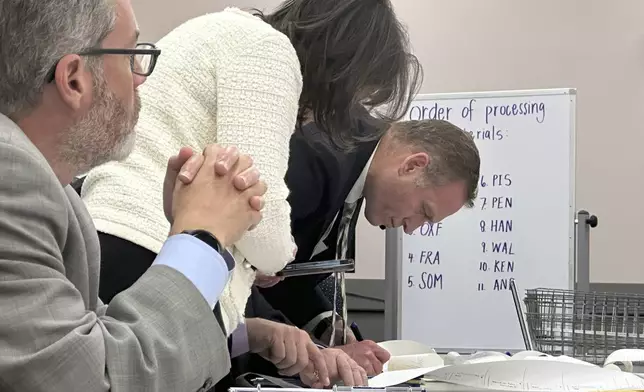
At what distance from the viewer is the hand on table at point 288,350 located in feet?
3.91

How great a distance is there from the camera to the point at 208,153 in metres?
0.85

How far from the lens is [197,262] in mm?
733

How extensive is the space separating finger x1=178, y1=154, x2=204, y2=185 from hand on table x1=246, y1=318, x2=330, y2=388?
Result: 0.45 metres

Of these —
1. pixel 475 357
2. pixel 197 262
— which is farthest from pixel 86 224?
pixel 475 357

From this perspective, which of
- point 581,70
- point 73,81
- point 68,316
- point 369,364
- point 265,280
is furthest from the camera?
point 581,70

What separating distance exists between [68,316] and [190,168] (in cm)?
26

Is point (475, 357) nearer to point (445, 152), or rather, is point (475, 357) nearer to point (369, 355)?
point (369, 355)

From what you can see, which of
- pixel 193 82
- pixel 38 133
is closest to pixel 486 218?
pixel 193 82

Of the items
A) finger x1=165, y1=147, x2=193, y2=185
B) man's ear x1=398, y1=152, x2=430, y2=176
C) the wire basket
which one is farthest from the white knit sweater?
man's ear x1=398, y1=152, x2=430, y2=176

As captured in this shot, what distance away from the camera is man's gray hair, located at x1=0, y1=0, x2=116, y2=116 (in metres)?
0.68

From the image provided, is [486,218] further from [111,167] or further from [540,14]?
[111,167]

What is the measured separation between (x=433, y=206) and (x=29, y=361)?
1.49 m

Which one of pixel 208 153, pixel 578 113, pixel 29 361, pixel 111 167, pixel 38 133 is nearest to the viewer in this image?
pixel 29 361

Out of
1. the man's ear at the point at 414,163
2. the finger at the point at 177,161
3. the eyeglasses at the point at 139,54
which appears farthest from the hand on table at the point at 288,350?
the man's ear at the point at 414,163
